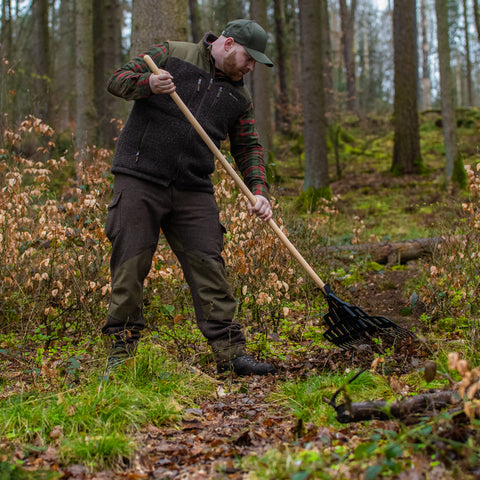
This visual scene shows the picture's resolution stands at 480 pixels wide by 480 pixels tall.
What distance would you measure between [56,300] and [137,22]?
3674 millimetres

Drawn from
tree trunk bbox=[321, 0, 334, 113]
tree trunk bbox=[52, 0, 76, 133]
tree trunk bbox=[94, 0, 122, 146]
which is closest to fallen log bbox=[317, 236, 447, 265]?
tree trunk bbox=[94, 0, 122, 146]

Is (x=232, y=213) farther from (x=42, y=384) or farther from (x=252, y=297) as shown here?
(x=42, y=384)

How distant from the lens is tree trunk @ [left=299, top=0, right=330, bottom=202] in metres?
11.4

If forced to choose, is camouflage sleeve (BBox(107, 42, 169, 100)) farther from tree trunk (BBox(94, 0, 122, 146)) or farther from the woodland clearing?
tree trunk (BBox(94, 0, 122, 146))

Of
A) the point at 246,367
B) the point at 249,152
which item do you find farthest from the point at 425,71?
the point at 246,367

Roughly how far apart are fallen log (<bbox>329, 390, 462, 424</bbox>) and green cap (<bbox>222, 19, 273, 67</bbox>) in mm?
2281

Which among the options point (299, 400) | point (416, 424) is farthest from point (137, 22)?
point (416, 424)

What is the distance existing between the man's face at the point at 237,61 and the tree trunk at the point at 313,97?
790 centimetres

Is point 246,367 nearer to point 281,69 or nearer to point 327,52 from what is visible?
point 327,52

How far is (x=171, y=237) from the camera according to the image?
3.84m

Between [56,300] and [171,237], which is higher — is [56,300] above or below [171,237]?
below

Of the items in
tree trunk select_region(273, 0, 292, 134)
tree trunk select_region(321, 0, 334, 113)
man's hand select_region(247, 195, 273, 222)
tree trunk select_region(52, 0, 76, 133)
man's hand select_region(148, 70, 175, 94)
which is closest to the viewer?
man's hand select_region(148, 70, 175, 94)

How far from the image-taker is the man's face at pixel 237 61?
3.52 metres

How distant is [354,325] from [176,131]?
2021 millimetres
